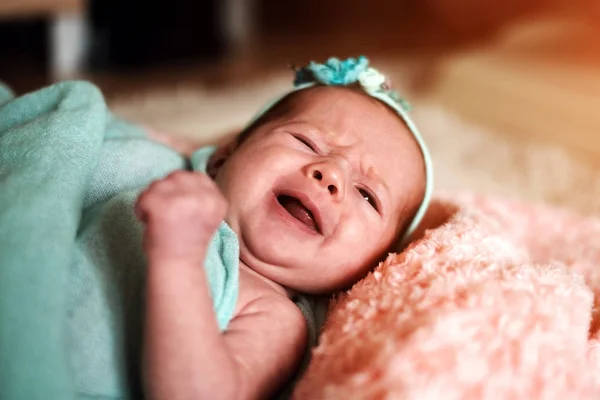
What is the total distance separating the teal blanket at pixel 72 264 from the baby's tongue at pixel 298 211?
0.32 feet

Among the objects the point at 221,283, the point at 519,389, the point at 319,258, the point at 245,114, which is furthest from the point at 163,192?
the point at 245,114

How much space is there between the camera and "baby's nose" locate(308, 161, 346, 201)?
0.87 metres

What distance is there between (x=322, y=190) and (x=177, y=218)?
29 cm

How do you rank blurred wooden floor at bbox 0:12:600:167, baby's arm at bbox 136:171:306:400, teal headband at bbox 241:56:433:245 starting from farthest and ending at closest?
blurred wooden floor at bbox 0:12:600:167
teal headband at bbox 241:56:433:245
baby's arm at bbox 136:171:306:400

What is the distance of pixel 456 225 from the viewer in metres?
0.96

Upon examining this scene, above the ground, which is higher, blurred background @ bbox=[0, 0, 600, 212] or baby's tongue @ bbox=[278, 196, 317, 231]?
baby's tongue @ bbox=[278, 196, 317, 231]

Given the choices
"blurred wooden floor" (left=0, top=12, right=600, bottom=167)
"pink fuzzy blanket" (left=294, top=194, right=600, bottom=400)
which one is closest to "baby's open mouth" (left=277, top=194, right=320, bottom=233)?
"pink fuzzy blanket" (left=294, top=194, right=600, bottom=400)

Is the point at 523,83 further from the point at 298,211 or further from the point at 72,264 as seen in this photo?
the point at 72,264

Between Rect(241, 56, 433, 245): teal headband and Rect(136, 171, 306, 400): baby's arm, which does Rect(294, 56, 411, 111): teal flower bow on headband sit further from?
Rect(136, 171, 306, 400): baby's arm

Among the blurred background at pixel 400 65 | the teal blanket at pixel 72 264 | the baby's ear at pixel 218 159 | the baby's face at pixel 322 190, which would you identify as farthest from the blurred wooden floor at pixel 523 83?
the teal blanket at pixel 72 264

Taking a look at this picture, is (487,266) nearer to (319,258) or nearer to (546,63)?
(319,258)

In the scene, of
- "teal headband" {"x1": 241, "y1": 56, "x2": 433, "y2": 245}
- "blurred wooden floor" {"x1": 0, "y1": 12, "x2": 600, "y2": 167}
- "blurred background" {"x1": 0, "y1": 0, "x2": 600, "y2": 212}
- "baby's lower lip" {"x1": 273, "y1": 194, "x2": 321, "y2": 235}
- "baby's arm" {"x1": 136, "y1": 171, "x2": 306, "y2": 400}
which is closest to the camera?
"baby's arm" {"x1": 136, "y1": 171, "x2": 306, "y2": 400}

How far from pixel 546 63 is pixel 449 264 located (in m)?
1.61

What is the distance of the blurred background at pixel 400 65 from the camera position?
1.81 metres
